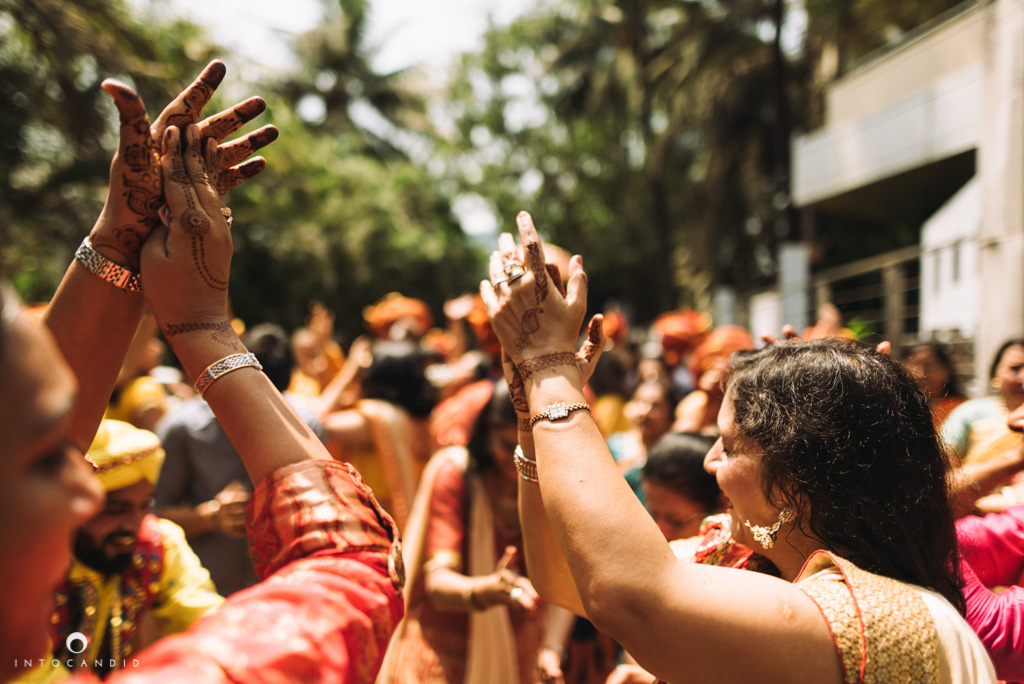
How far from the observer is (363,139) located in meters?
26.3

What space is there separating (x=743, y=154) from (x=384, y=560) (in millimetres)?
20014

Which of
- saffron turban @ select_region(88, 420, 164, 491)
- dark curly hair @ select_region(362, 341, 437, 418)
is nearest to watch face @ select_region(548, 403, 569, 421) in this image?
saffron turban @ select_region(88, 420, 164, 491)

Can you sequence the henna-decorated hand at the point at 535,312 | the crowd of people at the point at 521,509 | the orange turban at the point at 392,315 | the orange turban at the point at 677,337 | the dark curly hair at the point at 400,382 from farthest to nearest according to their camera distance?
the orange turban at the point at 392,315
the orange turban at the point at 677,337
the dark curly hair at the point at 400,382
the henna-decorated hand at the point at 535,312
the crowd of people at the point at 521,509

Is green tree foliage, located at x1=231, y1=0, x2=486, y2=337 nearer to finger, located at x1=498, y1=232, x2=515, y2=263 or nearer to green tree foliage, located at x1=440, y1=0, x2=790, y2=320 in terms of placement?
green tree foliage, located at x1=440, y1=0, x2=790, y2=320

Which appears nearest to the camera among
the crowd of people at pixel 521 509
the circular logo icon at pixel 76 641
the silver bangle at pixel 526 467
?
the crowd of people at pixel 521 509

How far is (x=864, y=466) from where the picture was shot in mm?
1290

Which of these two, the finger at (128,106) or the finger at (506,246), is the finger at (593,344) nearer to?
the finger at (506,246)

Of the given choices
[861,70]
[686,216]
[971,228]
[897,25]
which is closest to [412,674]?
[971,228]

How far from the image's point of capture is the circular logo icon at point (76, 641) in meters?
1.80

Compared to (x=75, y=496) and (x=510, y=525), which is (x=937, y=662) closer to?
(x=75, y=496)

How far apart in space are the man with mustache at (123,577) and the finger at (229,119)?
1.11m

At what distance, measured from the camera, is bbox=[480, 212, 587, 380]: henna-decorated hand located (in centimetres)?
127

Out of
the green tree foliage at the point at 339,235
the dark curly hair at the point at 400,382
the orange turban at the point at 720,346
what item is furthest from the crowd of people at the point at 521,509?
the green tree foliage at the point at 339,235

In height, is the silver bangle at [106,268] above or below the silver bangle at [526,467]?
above
